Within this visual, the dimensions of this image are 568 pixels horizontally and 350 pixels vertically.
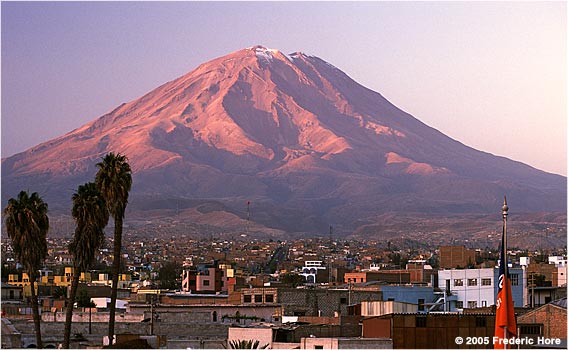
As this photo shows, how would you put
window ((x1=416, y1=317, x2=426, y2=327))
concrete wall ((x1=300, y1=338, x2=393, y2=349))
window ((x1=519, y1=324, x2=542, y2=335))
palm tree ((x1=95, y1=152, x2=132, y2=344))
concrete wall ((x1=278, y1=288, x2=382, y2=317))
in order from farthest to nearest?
concrete wall ((x1=278, y1=288, x2=382, y2=317)), palm tree ((x1=95, y1=152, x2=132, y2=344)), window ((x1=519, y1=324, x2=542, y2=335)), window ((x1=416, y1=317, x2=426, y2=327)), concrete wall ((x1=300, y1=338, x2=393, y2=349))

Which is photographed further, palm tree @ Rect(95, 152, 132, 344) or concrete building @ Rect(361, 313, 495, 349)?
palm tree @ Rect(95, 152, 132, 344)

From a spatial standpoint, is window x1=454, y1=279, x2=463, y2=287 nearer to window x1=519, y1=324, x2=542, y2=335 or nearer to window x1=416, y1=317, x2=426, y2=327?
window x1=519, y1=324, x2=542, y2=335

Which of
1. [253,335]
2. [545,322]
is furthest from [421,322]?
[253,335]

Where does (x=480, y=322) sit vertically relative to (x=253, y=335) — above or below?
above

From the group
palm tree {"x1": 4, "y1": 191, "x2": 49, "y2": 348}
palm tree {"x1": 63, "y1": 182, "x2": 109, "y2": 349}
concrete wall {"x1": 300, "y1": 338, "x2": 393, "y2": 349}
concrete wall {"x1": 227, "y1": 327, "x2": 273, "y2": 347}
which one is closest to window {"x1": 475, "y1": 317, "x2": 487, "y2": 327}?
concrete wall {"x1": 300, "y1": 338, "x2": 393, "y2": 349}

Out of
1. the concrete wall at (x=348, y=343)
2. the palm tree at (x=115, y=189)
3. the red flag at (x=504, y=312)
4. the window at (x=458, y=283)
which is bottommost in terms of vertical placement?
the concrete wall at (x=348, y=343)

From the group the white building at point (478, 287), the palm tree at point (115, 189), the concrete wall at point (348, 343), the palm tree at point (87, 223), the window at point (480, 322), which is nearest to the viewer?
the concrete wall at point (348, 343)

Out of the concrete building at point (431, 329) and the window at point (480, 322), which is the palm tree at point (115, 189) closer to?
the concrete building at point (431, 329)

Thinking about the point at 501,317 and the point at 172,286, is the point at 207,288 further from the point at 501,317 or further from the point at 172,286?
the point at 501,317

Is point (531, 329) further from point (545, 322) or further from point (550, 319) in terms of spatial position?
point (550, 319)

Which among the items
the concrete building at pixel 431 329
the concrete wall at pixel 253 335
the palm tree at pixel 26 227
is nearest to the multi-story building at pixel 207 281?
the palm tree at pixel 26 227

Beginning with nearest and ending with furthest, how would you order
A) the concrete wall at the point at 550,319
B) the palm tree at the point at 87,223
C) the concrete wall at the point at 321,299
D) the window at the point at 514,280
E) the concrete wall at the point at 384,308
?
the concrete wall at the point at 550,319 < the concrete wall at the point at 384,308 < the palm tree at the point at 87,223 < the concrete wall at the point at 321,299 < the window at the point at 514,280
